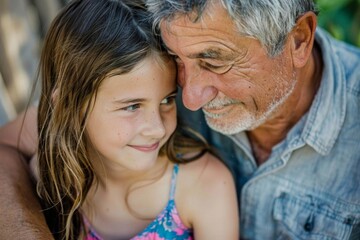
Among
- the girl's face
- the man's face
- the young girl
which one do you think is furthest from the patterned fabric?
the man's face

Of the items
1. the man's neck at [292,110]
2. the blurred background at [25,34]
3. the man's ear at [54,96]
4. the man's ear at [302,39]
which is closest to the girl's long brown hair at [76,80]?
the man's ear at [54,96]

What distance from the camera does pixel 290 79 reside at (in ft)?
7.56

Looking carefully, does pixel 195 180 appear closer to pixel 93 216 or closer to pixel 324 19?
pixel 93 216

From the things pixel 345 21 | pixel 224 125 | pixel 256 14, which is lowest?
pixel 345 21

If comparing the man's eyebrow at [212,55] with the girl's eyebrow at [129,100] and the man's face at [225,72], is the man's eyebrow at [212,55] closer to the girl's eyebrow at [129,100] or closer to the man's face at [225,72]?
the man's face at [225,72]

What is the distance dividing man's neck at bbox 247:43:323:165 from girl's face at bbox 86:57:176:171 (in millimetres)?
485

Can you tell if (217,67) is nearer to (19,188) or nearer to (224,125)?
(224,125)

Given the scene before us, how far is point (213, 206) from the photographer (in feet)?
7.63

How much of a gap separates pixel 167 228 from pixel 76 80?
0.65 meters

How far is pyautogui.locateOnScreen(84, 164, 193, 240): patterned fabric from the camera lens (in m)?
2.36

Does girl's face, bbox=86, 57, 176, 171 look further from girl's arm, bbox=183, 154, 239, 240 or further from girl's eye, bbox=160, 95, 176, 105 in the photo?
girl's arm, bbox=183, 154, 239, 240

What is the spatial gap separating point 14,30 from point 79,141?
1711mm

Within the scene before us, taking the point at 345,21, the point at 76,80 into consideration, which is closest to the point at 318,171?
the point at 76,80

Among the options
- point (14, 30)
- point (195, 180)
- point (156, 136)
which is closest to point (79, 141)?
point (156, 136)
